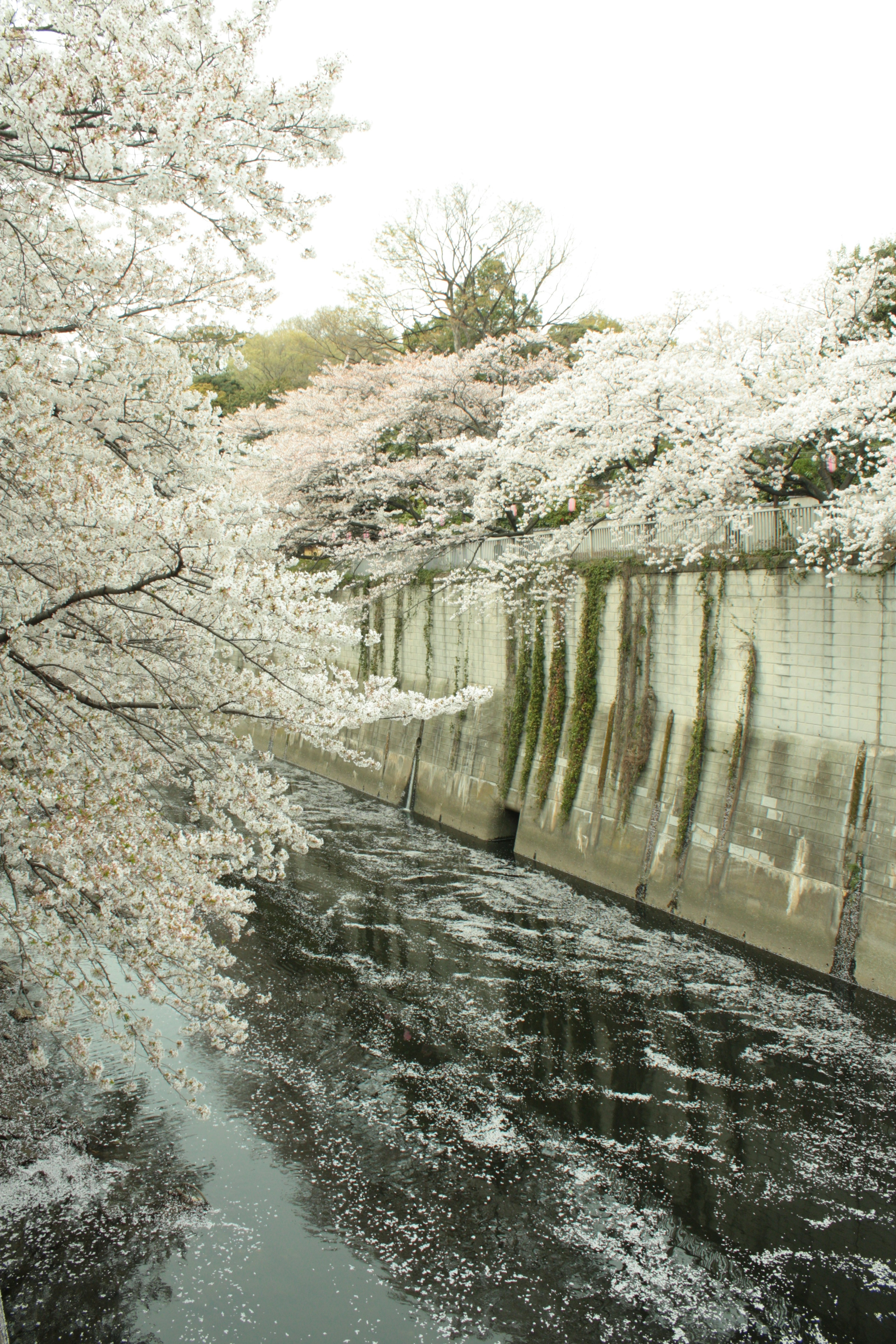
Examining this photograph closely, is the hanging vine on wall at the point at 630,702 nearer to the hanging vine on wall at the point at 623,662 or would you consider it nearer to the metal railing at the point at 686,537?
the hanging vine on wall at the point at 623,662

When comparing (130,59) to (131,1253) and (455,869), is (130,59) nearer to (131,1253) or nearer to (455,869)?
(131,1253)

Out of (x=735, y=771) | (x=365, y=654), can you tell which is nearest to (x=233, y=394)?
(x=365, y=654)

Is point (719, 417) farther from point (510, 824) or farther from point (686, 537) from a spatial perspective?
point (510, 824)

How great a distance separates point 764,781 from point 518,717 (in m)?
6.05

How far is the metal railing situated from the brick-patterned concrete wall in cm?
50

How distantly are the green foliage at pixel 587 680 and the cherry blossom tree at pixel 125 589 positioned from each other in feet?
30.8

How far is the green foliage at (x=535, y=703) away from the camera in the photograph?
16.1 m

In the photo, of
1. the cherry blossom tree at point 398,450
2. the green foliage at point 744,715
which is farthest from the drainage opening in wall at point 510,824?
the cherry blossom tree at point 398,450

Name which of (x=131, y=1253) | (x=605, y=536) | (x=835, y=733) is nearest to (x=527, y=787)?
(x=605, y=536)

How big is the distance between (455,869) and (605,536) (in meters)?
6.64

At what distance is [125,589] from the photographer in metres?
4.29

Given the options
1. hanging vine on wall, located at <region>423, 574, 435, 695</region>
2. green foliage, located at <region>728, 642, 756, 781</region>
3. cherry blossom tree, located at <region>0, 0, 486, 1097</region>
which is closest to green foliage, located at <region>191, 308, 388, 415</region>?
hanging vine on wall, located at <region>423, 574, 435, 695</region>

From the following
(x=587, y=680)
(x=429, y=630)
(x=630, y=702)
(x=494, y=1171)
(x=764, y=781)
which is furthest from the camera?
(x=429, y=630)

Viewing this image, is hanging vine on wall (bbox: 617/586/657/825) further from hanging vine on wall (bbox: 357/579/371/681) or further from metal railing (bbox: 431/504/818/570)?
hanging vine on wall (bbox: 357/579/371/681)
